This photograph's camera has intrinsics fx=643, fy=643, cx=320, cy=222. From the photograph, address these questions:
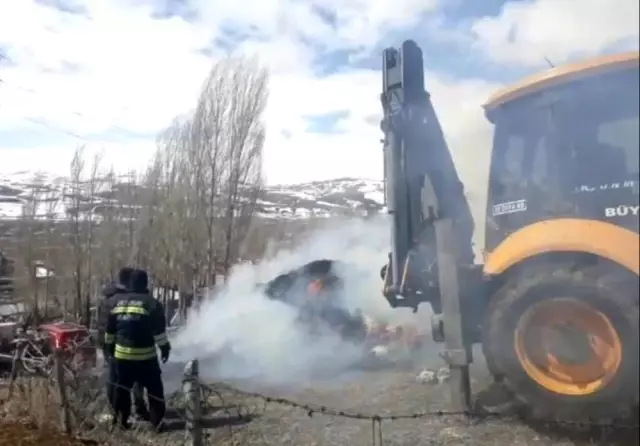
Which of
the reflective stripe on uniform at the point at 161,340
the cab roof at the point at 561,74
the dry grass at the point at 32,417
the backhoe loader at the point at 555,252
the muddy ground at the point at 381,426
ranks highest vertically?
the cab roof at the point at 561,74

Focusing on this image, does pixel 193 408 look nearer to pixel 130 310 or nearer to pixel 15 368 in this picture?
pixel 130 310

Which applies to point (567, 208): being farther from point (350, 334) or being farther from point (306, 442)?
point (350, 334)

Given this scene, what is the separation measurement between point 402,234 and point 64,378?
146 inches

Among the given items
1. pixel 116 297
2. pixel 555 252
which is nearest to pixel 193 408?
pixel 116 297

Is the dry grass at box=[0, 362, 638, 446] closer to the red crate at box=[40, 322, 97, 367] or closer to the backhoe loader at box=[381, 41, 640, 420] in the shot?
the backhoe loader at box=[381, 41, 640, 420]

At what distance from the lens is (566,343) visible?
4.51 meters

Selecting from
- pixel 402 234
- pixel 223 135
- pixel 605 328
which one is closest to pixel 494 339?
pixel 605 328

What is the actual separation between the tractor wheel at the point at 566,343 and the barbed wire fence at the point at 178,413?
0.73 ft

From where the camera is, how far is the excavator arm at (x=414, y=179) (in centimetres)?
602

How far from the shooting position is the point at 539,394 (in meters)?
4.62

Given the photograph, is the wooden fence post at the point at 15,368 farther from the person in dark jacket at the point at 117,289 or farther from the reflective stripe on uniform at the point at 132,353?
the reflective stripe on uniform at the point at 132,353

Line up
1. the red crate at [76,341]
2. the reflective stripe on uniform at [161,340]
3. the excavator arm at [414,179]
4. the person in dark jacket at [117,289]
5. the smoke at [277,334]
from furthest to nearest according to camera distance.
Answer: the smoke at [277,334], the red crate at [76,341], the person in dark jacket at [117,289], the reflective stripe on uniform at [161,340], the excavator arm at [414,179]

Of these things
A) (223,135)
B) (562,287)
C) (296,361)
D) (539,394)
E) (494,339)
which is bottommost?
(296,361)

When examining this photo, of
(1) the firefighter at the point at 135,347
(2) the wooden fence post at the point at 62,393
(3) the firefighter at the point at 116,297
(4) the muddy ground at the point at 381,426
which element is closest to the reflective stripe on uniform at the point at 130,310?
(1) the firefighter at the point at 135,347
